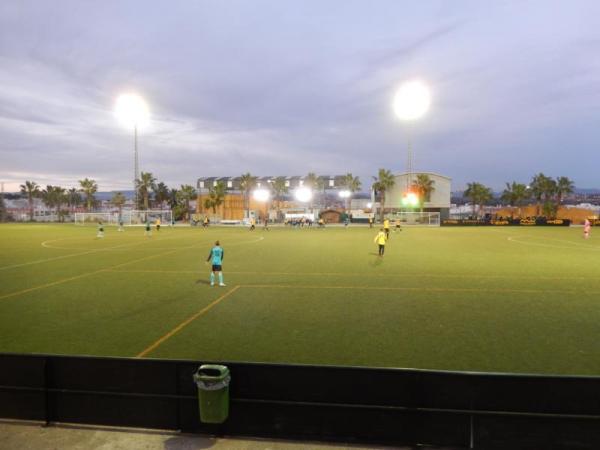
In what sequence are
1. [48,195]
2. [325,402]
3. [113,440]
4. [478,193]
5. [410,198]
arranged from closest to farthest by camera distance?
[325,402]
[113,440]
[410,198]
[478,193]
[48,195]

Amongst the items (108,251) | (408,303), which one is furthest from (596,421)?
(108,251)

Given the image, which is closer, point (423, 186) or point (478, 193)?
point (423, 186)

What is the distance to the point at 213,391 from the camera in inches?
205

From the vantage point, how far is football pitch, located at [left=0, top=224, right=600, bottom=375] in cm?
817

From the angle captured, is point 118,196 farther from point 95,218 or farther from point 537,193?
point 537,193

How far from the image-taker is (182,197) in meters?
108

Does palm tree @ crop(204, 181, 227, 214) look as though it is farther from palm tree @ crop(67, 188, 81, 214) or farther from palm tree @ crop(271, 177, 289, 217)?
palm tree @ crop(67, 188, 81, 214)

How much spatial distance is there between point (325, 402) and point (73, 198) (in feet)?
531

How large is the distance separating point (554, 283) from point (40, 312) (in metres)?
18.4

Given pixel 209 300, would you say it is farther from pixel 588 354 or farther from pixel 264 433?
pixel 588 354

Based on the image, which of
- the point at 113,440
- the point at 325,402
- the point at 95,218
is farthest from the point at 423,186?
the point at 113,440

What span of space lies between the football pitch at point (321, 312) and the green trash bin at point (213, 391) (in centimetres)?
255

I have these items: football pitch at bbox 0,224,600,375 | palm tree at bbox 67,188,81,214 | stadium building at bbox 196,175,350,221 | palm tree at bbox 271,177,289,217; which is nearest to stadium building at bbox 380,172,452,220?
stadium building at bbox 196,175,350,221

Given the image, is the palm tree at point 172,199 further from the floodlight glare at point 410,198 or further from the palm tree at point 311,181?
the floodlight glare at point 410,198
